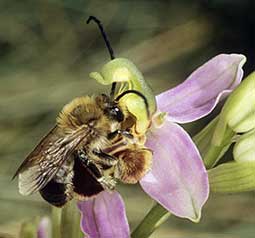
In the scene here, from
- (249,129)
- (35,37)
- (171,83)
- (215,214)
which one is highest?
(249,129)

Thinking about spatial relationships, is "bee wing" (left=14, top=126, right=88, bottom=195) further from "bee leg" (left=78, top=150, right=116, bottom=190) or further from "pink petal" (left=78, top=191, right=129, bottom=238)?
"pink petal" (left=78, top=191, right=129, bottom=238)

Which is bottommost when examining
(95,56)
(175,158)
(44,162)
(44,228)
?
(95,56)

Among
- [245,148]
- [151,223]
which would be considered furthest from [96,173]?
[245,148]

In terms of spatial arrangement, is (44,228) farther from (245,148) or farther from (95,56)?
(95,56)

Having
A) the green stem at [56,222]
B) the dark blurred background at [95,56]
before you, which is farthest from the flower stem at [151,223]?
the dark blurred background at [95,56]

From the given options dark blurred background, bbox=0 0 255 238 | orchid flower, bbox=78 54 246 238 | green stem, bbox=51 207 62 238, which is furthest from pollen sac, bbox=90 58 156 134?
dark blurred background, bbox=0 0 255 238

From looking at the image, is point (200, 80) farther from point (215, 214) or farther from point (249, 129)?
point (215, 214)

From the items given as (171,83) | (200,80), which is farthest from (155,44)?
(200,80)
